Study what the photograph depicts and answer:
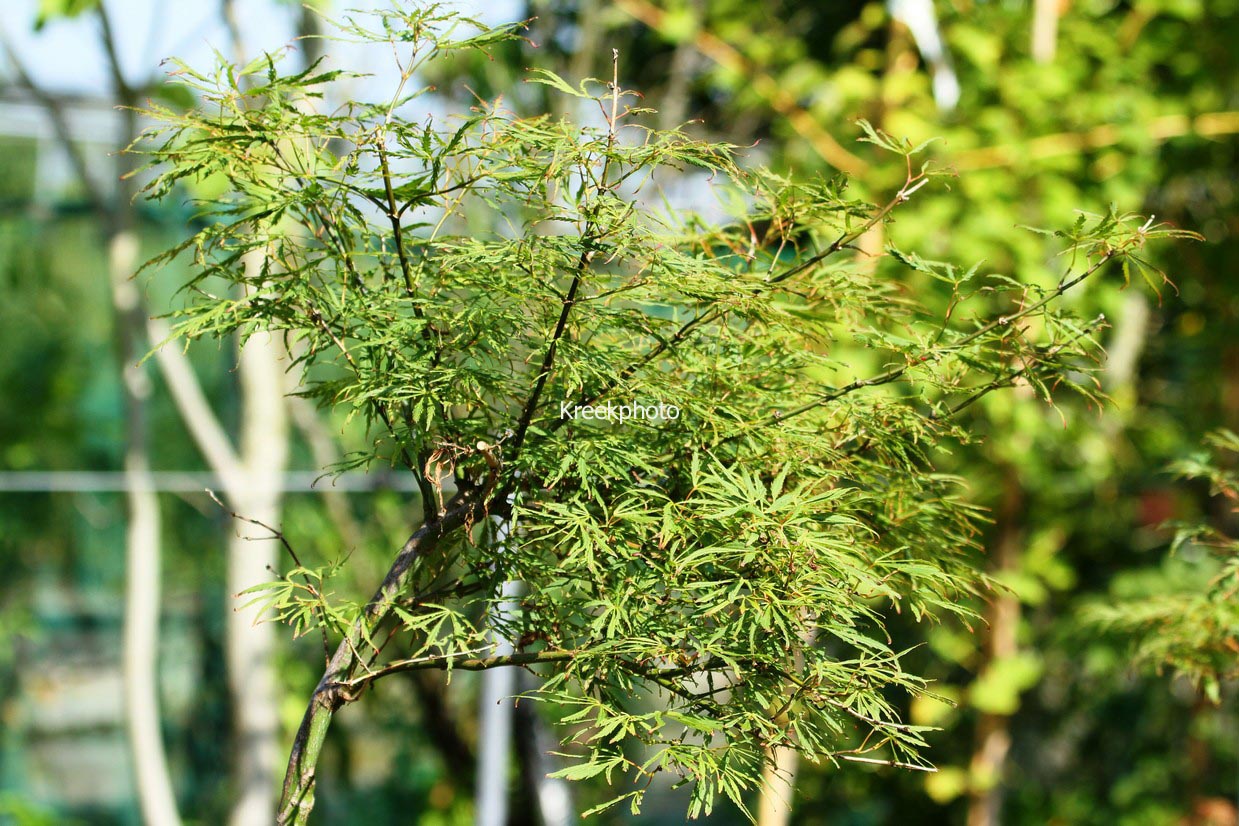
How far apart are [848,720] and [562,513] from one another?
0.32m

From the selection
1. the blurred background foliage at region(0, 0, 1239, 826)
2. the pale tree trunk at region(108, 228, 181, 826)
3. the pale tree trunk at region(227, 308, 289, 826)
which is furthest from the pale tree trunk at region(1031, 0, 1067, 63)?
the pale tree trunk at region(108, 228, 181, 826)

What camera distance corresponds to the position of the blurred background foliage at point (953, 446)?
3092mm

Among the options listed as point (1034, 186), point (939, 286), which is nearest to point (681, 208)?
point (939, 286)

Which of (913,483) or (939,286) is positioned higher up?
(939,286)

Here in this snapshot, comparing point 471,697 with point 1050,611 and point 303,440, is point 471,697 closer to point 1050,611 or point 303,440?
point 303,440

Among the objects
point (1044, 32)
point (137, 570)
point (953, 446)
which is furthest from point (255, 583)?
point (1044, 32)

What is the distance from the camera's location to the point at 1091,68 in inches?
130

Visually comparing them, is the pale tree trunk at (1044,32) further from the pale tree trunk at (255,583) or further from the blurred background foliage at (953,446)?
the pale tree trunk at (255,583)

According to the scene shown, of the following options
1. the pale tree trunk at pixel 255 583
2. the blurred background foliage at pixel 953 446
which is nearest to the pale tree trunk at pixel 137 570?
the pale tree trunk at pixel 255 583

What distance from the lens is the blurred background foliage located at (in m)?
3.09

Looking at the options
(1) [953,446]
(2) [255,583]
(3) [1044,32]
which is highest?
(3) [1044,32]

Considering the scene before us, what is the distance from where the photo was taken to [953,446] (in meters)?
3.02

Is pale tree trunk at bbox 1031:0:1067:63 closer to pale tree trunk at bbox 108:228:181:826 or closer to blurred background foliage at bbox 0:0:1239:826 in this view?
blurred background foliage at bbox 0:0:1239:826

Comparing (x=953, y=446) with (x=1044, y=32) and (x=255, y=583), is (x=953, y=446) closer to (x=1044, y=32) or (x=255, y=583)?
(x=1044, y=32)
